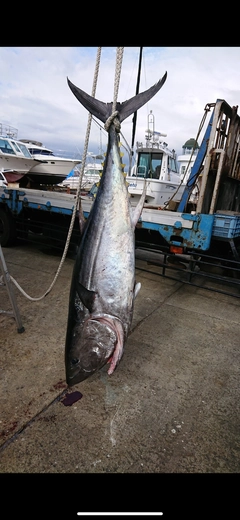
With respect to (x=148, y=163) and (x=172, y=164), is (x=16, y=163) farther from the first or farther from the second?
(x=172, y=164)

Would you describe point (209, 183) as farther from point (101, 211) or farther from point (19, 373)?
point (19, 373)

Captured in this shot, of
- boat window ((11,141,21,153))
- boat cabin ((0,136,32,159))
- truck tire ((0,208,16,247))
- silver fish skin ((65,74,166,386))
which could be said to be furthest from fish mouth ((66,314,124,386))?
boat window ((11,141,21,153))

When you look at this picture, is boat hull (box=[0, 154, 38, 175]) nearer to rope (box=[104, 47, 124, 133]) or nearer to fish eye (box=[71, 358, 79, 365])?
rope (box=[104, 47, 124, 133])

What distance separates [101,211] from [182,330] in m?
1.97

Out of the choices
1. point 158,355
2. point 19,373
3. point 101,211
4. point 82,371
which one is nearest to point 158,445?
point 82,371

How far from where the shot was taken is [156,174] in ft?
42.9

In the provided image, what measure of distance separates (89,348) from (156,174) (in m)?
12.3

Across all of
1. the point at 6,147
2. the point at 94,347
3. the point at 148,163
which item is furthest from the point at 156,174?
the point at 94,347

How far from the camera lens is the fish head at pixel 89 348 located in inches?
70.2

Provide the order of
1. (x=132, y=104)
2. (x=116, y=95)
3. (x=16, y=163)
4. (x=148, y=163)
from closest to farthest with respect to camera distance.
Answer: (x=116, y=95) < (x=132, y=104) < (x=148, y=163) < (x=16, y=163)

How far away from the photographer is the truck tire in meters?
6.06

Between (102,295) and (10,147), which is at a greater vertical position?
(10,147)

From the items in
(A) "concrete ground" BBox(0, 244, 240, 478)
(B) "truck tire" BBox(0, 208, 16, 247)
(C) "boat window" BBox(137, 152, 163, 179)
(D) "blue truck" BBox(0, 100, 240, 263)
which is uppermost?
(C) "boat window" BBox(137, 152, 163, 179)
